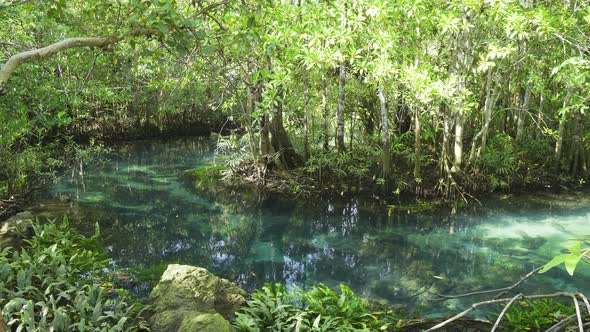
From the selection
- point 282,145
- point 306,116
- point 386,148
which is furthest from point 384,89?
point 282,145

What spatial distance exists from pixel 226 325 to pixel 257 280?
282cm

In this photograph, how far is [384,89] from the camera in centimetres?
923

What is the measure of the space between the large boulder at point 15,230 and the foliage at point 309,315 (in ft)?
14.2

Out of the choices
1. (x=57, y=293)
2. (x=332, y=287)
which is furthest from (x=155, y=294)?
(x=332, y=287)

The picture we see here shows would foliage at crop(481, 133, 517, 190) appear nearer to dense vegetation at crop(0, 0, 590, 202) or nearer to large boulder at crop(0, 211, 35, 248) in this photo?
dense vegetation at crop(0, 0, 590, 202)

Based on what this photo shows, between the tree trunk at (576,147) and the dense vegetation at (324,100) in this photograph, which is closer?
the dense vegetation at (324,100)

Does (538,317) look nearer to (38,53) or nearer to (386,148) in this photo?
(38,53)

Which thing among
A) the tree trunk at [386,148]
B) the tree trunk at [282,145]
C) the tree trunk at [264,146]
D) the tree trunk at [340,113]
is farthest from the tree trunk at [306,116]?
the tree trunk at [386,148]

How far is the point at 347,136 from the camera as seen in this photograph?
12.7 m

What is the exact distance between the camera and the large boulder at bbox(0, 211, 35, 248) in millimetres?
6805

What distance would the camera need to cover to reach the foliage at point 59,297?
3.94 metres

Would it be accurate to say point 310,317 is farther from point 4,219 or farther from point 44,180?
point 44,180

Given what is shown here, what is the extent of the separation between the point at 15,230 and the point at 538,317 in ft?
25.0

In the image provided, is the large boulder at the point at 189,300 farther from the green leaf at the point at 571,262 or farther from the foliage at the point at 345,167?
the foliage at the point at 345,167
